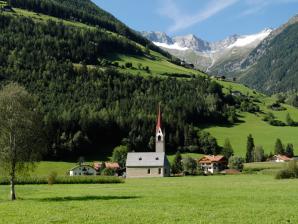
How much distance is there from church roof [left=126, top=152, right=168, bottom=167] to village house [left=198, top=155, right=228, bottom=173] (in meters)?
23.2

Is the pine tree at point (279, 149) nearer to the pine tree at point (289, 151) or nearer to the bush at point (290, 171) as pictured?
the pine tree at point (289, 151)

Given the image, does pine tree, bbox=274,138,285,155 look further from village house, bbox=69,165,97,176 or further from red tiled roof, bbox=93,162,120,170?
village house, bbox=69,165,97,176

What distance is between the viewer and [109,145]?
18738 cm

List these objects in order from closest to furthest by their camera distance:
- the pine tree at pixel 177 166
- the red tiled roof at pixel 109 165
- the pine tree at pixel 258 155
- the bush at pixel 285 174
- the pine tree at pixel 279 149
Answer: the bush at pixel 285 174 < the red tiled roof at pixel 109 165 < the pine tree at pixel 177 166 < the pine tree at pixel 258 155 < the pine tree at pixel 279 149

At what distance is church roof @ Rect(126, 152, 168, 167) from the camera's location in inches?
6093

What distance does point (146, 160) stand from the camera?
157 metres

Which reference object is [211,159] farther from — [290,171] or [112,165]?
[290,171]

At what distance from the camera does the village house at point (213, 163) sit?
174 metres

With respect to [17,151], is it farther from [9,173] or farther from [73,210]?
[73,210]

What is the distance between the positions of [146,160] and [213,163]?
29651 mm

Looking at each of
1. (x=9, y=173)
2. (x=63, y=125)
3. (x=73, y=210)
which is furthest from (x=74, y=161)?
(x=73, y=210)

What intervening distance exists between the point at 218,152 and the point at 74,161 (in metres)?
59.4

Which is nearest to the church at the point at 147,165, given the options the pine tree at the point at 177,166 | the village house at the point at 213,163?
the pine tree at the point at 177,166

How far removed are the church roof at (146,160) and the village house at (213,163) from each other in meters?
23.2
